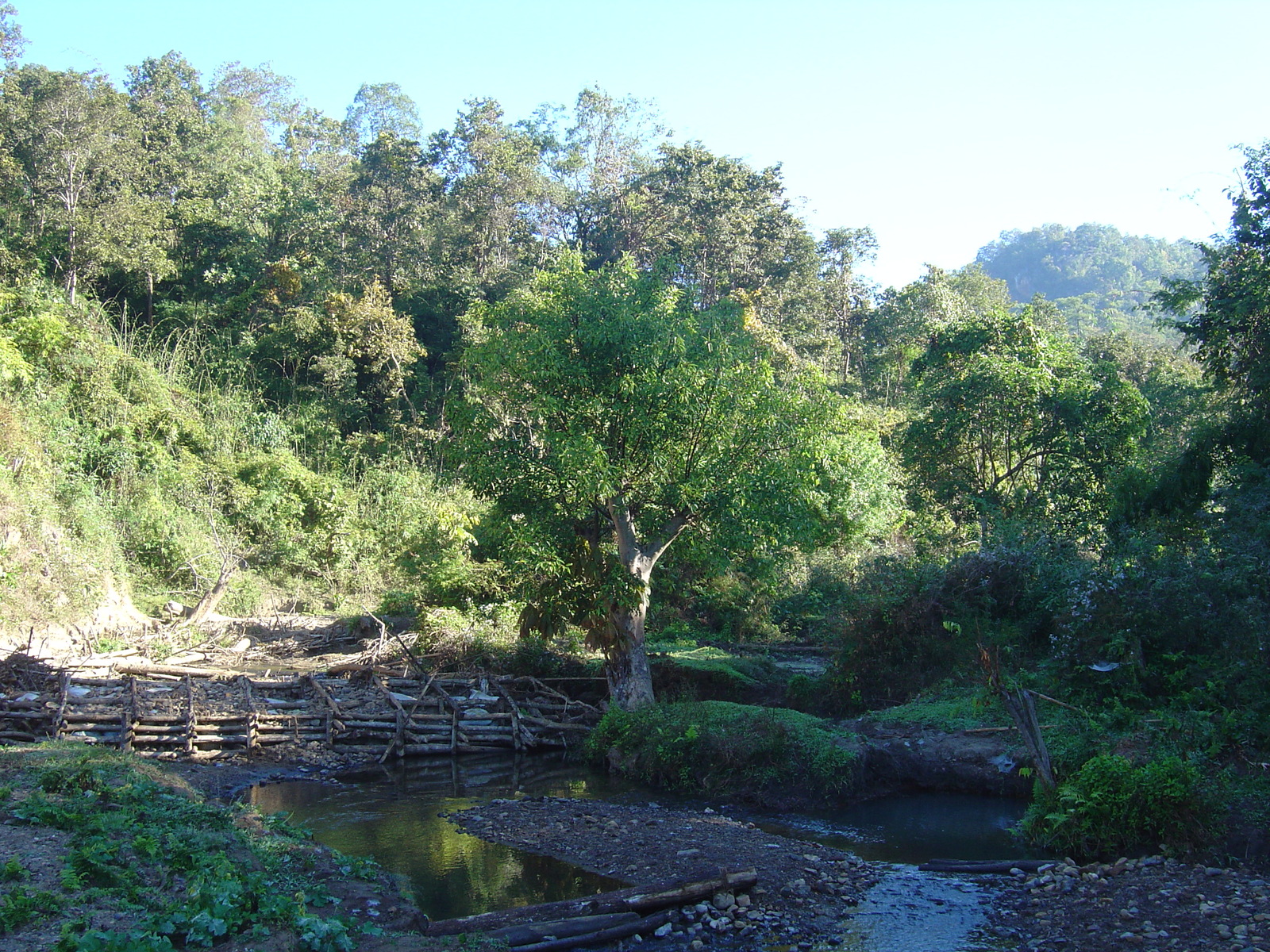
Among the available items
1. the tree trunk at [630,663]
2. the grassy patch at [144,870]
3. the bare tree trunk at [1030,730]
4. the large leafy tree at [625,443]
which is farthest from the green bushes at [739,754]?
the grassy patch at [144,870]

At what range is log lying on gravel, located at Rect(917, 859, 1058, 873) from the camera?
9.10 metres

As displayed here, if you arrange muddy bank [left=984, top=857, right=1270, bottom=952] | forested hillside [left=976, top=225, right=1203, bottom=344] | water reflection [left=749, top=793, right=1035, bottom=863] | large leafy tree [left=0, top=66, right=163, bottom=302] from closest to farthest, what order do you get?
muddy bank [left=984, top=857, right=1270, bottom=952]
water reflection [left=749, top=793, right=1035, bottom=863]
large leafy tree [left=0, top=66, right=163, bottom=302]
forested hillside [left=976, top=225, right=1203, bottom=344]

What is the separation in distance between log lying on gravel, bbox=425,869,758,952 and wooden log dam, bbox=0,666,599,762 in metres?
7.46

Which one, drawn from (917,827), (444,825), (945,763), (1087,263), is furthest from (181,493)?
(1087,263)

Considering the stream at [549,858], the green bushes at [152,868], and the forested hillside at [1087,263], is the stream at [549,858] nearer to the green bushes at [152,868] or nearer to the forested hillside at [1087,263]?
the green bushes at [152,868]

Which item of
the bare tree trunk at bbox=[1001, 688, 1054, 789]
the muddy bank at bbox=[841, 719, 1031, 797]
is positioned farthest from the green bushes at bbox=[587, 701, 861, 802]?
the bare tree trunk at bbox=[1001, 688, 1054, 789]

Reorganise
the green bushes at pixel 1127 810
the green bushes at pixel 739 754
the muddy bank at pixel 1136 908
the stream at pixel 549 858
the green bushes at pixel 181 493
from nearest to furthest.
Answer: the muddy bank at pixel 1136 908 < the stream at pixel 549 858 < the green bushes at pixel 1127 810 < the green bushes at pixel 739 754 < the green bushes at pixel 181 493

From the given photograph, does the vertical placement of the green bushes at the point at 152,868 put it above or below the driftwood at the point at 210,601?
below

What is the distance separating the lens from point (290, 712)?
48.2ft

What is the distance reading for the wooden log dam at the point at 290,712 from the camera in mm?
13195

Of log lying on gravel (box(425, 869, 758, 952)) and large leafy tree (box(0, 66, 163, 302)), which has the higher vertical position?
large leafy tree (box(0, 66, 163, 302))

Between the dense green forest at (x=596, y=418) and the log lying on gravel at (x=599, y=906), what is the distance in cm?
376

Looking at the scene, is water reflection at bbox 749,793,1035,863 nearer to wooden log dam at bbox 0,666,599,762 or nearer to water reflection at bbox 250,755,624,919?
water reflection at bbox 250,755,624,919

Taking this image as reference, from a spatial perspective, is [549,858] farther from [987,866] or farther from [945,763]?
[945,763]
